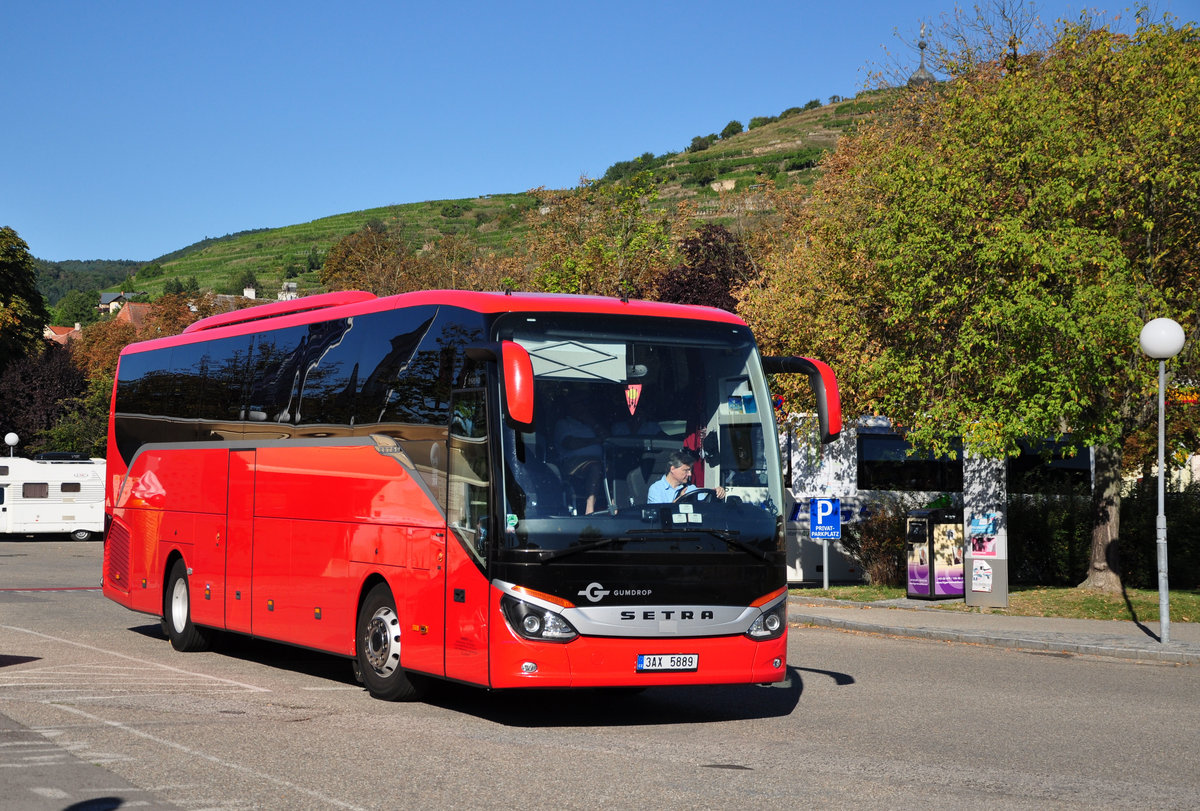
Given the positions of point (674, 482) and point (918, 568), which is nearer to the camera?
point (674, 482)

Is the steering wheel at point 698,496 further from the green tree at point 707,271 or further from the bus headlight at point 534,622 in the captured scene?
the green tree at point 707,271

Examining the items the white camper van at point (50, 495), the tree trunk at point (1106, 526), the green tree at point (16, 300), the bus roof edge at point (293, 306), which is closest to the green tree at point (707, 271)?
the white camper van at point (50, 495)

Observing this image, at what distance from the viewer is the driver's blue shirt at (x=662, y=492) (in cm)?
990

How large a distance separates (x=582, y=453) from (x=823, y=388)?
2.14 metres

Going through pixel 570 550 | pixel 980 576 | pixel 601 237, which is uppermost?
pixel 601 237

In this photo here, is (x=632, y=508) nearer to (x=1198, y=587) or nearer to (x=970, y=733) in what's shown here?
(x=970, y=733)

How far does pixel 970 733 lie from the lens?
10.1 m

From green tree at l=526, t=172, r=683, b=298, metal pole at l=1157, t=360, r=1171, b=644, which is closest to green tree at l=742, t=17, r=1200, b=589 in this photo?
metal pole at l=1157, t=360, r=1171, b=644

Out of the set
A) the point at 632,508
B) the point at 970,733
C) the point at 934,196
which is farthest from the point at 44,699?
the point at 934,196

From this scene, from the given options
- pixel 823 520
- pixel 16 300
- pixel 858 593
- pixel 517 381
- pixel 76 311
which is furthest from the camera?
pixel 76 311

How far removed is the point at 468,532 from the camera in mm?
10062

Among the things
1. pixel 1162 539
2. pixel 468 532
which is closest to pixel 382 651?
pixel 468 532

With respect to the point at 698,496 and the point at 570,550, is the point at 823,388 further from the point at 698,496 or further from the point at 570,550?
the point at 570,550

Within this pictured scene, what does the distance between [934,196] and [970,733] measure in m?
12.8
